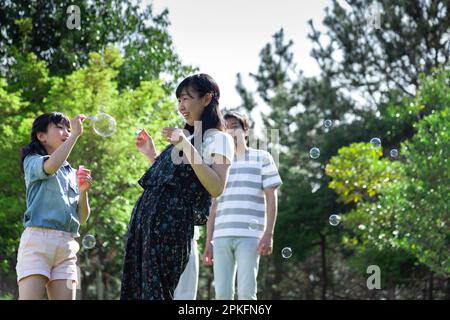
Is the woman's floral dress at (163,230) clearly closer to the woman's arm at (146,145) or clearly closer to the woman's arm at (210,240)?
the woman's arm at (146,145)

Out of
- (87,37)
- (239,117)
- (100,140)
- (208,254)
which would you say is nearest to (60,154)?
(239,117)

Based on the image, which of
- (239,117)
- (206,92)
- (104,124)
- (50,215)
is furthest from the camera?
(239,117)

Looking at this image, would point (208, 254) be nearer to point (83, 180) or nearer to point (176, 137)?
point (83, 180)

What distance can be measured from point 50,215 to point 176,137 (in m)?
0.99

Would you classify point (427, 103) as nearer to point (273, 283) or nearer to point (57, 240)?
point (273, 283)

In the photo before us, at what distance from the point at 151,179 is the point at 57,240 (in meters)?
0.76

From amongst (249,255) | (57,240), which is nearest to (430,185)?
(249,255)

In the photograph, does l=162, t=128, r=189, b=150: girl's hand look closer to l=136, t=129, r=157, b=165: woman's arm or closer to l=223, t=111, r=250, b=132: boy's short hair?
l=136, t=129, r=157, b=165: woman's arm

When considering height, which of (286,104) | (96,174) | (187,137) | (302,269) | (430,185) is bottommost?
(187,137)

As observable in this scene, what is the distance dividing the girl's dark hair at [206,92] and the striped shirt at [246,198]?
1797 millimetres

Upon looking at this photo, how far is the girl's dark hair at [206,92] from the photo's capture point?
3605 millimetres

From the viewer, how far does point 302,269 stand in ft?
87.3

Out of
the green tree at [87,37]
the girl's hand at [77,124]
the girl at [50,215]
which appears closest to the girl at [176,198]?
the girl's hand at [77,124]

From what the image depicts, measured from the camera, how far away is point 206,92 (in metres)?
3.62
